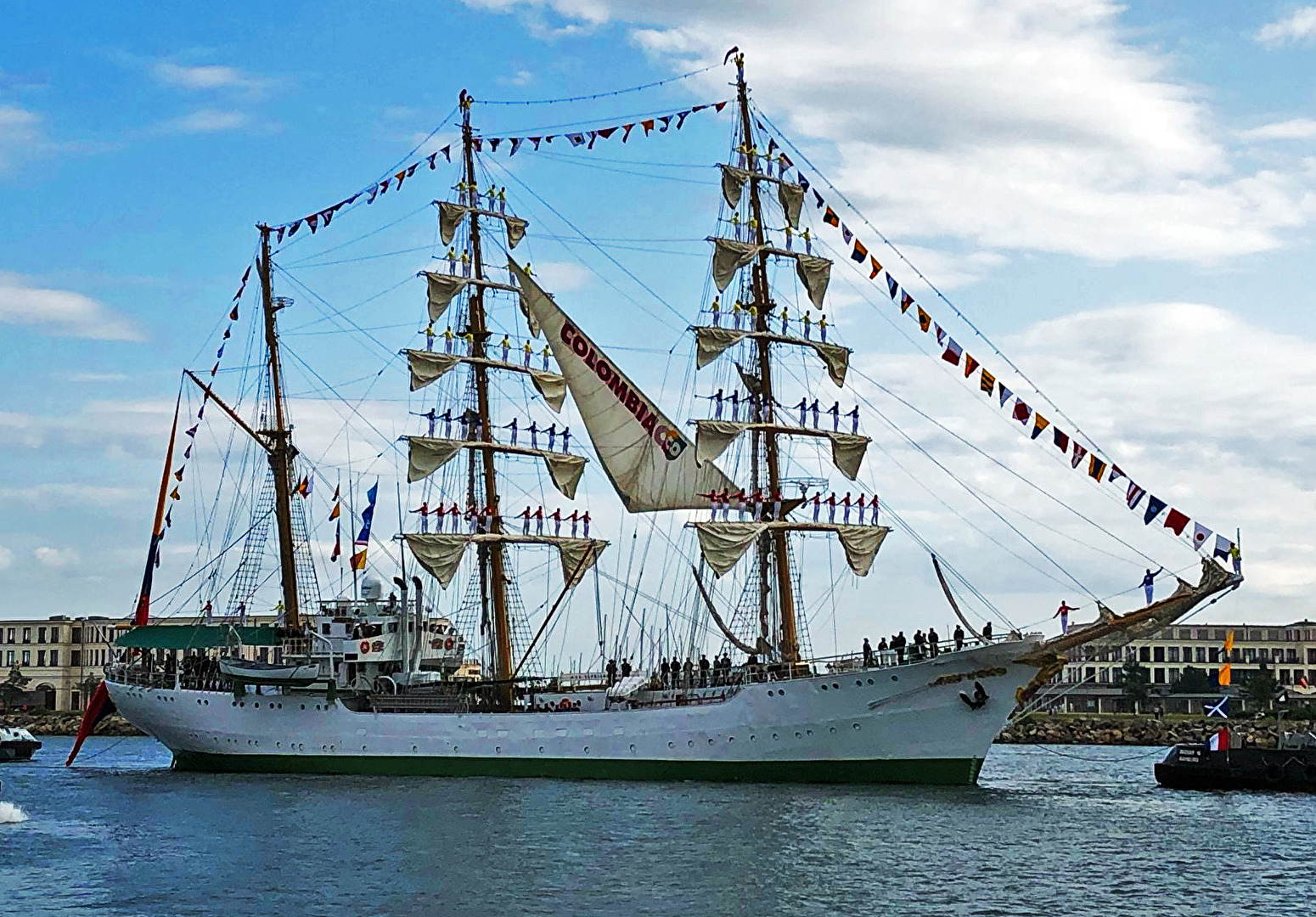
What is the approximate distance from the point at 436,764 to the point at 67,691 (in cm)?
9005

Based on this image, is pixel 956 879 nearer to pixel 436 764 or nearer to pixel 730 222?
pixel 436 764

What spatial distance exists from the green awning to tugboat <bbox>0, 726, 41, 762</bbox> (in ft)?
67.4

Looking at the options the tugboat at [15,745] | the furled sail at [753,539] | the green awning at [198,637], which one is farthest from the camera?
the tugboat at [15,745]

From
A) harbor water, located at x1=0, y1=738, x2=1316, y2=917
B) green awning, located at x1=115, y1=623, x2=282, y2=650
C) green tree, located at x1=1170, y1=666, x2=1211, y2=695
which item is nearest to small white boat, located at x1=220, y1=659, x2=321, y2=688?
green awning, located at x1=115, y1=623, x2=282, y2=650

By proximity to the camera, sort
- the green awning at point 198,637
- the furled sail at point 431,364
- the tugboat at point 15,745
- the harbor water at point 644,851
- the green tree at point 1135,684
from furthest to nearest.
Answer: the green tree at point 1135,684 → the tugboat at point 15,745 → the furled sail at point 431,364 → the green awning at point 198,637 → the harbor water at point 644,851

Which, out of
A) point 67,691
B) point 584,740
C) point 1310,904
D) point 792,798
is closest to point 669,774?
point 584,740

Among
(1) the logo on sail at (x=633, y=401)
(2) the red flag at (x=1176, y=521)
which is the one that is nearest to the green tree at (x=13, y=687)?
(1) the logo on sail at (x=633, y=401)

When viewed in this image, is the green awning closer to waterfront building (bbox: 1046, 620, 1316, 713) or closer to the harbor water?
the harbor water

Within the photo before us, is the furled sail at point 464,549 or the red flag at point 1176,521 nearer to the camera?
the red flag at point 1176,521

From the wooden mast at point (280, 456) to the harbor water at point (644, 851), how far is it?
1086 centimetres

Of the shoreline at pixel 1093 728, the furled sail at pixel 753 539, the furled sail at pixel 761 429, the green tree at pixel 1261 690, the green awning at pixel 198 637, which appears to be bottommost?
the shoreline at pixel 1093 728

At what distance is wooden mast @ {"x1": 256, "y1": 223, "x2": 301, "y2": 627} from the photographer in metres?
62.8

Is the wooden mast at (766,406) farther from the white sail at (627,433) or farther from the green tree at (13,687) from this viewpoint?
the green tree at (13,687)

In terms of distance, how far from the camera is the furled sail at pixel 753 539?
55.1 meters
